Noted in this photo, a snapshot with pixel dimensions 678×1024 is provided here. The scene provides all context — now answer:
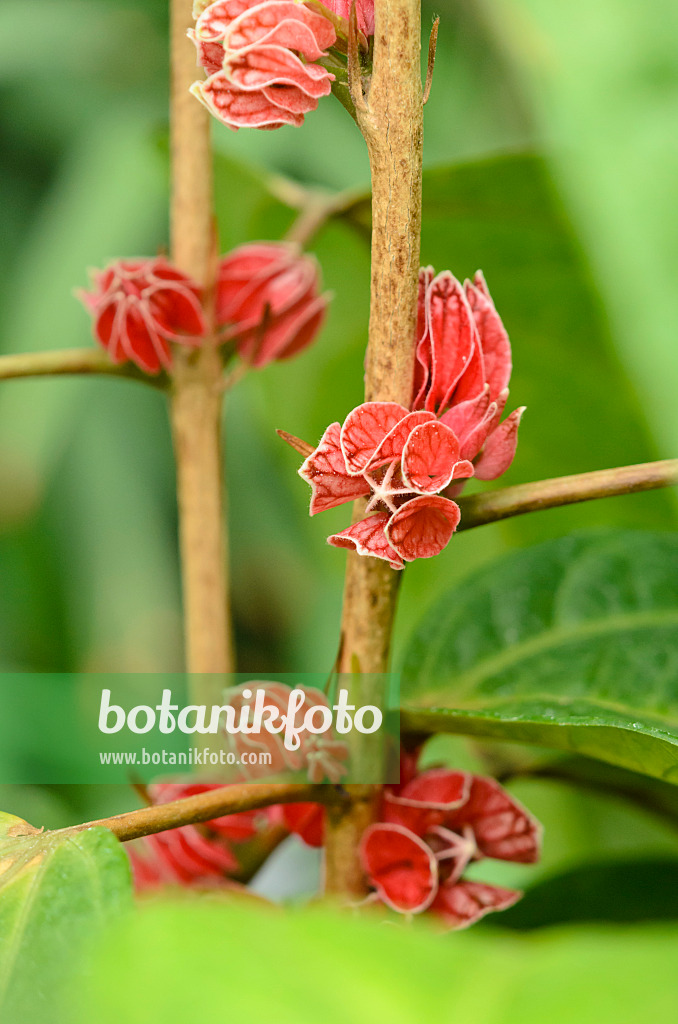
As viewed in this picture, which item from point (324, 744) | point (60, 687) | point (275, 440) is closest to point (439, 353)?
point (324, 744)

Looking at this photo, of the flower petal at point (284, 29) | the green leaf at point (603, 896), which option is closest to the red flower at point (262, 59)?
the flower petal at point (284, 29)

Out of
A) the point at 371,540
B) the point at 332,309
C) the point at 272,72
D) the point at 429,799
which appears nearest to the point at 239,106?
the point at 272,72

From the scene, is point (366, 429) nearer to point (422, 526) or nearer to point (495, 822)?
point (422, 526)

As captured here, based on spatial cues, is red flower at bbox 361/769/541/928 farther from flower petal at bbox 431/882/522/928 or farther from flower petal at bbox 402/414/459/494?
flower petal at bbox 402/414/459/494

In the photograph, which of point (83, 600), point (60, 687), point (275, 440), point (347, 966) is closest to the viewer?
point (347, 966)

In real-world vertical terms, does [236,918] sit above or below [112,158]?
below

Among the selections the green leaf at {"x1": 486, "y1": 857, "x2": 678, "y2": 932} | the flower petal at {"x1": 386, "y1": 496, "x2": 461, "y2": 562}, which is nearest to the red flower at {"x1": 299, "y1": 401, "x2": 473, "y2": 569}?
the flower petal at {"x1": 386, "y1": 496, "x2": 461, "y2": 562}

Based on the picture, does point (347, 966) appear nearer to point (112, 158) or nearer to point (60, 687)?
point (60, 687)
